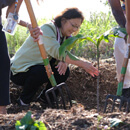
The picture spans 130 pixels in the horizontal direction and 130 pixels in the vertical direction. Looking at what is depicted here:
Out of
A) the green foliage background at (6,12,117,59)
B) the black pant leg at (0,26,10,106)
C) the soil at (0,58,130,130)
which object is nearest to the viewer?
the soil at (0,58,130,130)

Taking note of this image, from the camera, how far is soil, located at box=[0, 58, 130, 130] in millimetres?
1659

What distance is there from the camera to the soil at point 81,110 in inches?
65.3

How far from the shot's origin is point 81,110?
6.61ft

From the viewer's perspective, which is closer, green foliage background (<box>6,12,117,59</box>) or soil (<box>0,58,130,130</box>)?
soil (<box>0,58,130,130</box>)

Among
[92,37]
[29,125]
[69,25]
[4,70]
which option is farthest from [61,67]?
[92,37]

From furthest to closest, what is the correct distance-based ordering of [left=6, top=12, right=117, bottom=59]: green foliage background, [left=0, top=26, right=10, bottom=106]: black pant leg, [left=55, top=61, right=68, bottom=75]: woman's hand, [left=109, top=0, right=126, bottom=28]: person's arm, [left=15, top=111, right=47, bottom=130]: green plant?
1. [left=6, top=12, right=117, bottom=59]: green foliage background
2. [left=55, top=61, right=68, bottom=75]: woman's hand
3. [left=109, top=0, right=126, bottom=28]: person's arm
4. [left=0, top=26, right=10, bottom=106]: black pant leg
5. [left=15, top=111, right=47, bottom=130]: green plant

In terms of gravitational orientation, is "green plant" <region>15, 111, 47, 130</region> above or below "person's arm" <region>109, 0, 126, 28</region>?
below

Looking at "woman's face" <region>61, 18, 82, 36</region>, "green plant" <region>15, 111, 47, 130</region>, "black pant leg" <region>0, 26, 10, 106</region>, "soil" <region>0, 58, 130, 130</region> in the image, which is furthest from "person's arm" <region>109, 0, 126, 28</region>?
"green plant" <region>15, 111, 47, 130</region>

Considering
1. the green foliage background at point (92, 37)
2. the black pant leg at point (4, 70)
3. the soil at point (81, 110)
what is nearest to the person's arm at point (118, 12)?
the soil at point (81, 110)

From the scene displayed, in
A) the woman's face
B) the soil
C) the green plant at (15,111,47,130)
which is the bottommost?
the soil

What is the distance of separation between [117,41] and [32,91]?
1035 millimetres

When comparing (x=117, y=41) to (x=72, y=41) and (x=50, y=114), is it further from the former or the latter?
(x=50, y=114)

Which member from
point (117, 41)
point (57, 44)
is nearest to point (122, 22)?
point (117, 41)

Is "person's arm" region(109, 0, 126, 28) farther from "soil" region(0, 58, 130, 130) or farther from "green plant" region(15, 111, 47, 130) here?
"green plant" region(15, 111, 47, 130)
